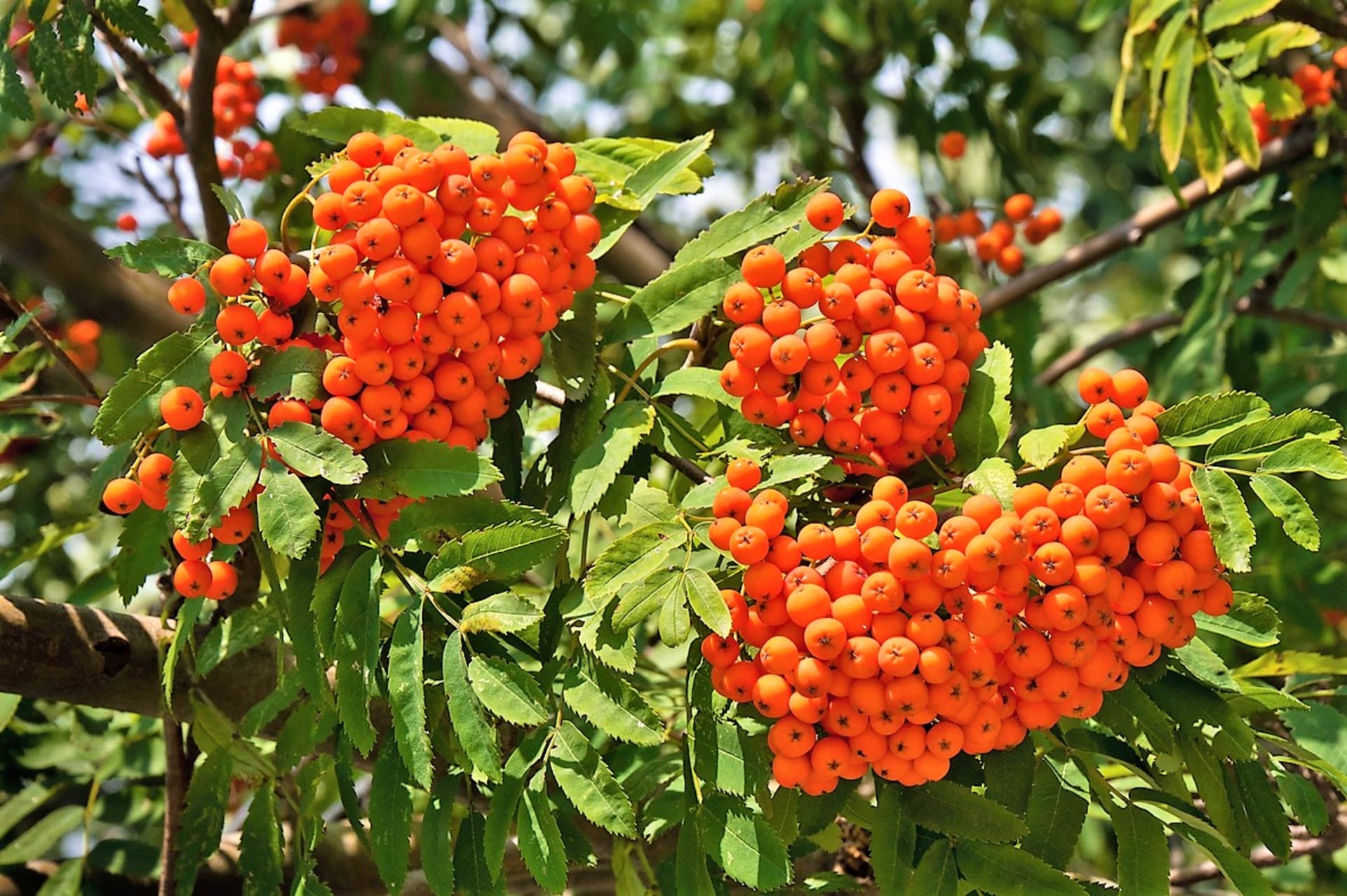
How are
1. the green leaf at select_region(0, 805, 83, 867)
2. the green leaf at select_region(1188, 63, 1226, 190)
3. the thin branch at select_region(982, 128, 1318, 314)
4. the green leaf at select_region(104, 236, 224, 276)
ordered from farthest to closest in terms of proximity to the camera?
the thin branch at select_region(982, 128, 1318, 314), the green leaf at select_region(1188, 63, 1226, 190), the green leaf at select_region(0, 805, 83, 867), the green leaf at select_region(104, 236, 224, 276)

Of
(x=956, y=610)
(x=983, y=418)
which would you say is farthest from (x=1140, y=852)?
(x=983, y=418)

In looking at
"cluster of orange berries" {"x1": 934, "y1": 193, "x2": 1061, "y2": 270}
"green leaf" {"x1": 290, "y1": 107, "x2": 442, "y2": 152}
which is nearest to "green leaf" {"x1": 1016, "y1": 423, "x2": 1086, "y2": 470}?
"green leaf" {"x1": 290, "y1": 107, "x2": 442, "y2": 152}

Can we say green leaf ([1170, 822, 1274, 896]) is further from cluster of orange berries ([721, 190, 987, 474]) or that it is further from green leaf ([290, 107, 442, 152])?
green leaf ([290, 107, 442, 152])

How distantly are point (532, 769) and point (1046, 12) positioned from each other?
3.64 m

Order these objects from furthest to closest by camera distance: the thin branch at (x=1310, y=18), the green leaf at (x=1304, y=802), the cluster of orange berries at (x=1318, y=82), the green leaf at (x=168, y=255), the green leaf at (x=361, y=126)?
1. the cluster of orange berries at (x=1318, y=82)
2. the thin branch at (x=1310, y=18)
3. the green leaf at (x=361, y=126)
4. the green leaf at (x=1304, y=802)
5. the green leaf at (x=168, y=255)

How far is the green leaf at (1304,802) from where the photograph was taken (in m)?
1.60

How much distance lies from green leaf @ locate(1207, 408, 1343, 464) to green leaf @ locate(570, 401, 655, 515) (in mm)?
647

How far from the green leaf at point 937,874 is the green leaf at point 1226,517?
0.45m

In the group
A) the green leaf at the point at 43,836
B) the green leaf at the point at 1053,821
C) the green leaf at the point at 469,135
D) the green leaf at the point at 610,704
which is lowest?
the green leaf at the point at 43,836

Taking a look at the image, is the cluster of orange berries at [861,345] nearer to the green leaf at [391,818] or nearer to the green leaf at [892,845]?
the green leaf at [892,845]

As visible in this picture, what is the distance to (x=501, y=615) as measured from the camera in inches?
55.4

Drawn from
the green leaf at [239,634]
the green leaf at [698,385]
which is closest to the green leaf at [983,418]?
the green leaf at [698,385]

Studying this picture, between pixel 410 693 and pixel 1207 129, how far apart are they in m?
2.04

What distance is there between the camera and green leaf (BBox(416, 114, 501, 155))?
5.69 ft
